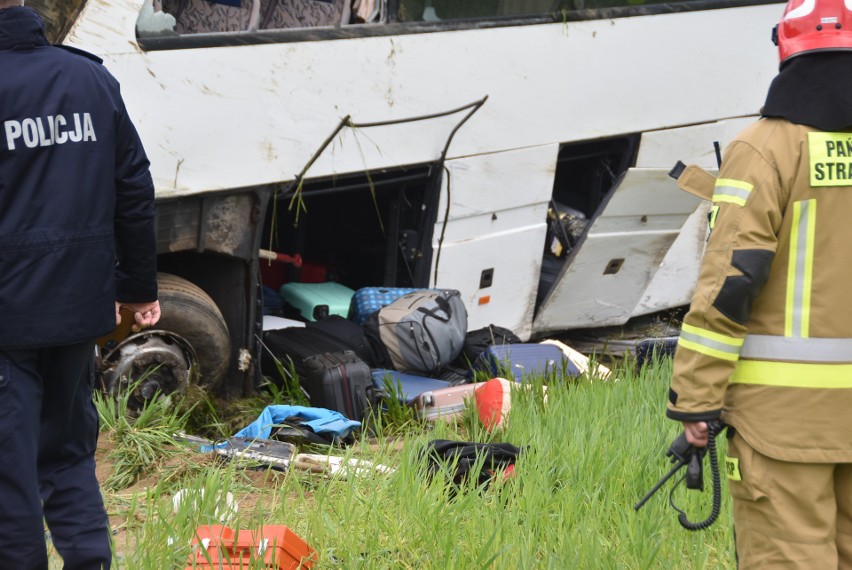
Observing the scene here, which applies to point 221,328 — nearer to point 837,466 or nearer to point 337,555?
point 337,555

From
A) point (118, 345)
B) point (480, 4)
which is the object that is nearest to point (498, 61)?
point (480, 4)

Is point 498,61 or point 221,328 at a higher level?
point 498,61

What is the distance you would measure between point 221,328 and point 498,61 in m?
1.96

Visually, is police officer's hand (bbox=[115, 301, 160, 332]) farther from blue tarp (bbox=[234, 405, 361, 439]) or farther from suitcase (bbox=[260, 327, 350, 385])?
suitcase (bbox=[260, 327, 350, 385])

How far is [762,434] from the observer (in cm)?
227

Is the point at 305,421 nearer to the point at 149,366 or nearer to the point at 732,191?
the point at 149,366

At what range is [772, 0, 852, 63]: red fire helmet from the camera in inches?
88.9

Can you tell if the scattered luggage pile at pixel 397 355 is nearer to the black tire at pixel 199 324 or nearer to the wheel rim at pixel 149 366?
the black tire at pixel 199 324

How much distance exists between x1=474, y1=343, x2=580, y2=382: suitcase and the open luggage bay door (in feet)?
2.79

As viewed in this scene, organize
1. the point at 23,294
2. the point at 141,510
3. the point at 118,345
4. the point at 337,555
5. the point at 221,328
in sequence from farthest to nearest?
the point at 221,328
the point at 118,345
the point at 141,510
the point at 337,555
the point at 23,294

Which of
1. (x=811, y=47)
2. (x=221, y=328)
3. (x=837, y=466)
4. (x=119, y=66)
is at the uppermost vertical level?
(x=811, y=47)

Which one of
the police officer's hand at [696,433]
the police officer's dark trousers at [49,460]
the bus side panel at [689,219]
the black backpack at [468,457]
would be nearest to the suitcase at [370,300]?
the bus side panel at [689,219]

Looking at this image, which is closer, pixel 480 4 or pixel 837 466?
pixel 837 466

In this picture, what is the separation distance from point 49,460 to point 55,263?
1.63 feet
